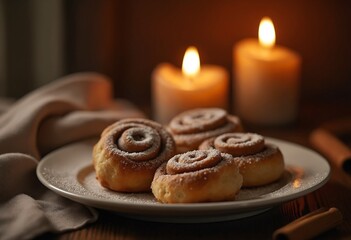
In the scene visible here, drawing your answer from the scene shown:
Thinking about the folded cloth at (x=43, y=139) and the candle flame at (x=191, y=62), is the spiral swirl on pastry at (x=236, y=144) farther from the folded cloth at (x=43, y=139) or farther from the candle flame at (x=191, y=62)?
the candle flame at (x=191, y=62)

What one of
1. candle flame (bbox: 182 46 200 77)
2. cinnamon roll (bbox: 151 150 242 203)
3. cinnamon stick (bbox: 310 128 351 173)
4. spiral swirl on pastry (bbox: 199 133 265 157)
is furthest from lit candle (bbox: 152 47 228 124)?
cinnamon roll (bbox: 151 150 242 203)

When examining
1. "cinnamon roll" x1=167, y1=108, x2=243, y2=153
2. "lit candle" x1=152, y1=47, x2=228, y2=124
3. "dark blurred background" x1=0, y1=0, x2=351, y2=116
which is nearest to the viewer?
"cinnamon roll" x1=167, y1=108, x2=243, y2=153

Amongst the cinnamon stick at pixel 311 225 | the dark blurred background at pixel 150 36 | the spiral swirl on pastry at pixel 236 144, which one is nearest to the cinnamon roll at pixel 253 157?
the spiral swirl on pastry at pixel 236 144

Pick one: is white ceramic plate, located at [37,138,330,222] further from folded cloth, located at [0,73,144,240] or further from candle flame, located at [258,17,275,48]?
candle flame, located at [258,17,275,48]

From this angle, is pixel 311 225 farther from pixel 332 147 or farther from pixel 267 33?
pixel 267 33

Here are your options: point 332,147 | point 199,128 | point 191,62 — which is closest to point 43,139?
point 199,128
